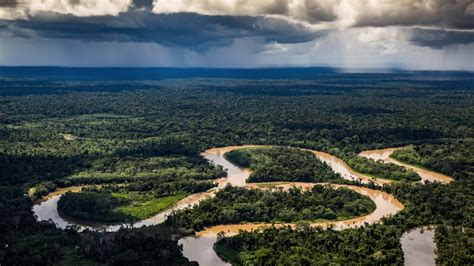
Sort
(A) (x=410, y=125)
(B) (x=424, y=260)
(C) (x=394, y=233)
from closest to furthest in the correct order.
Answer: (B) (x=424, y=260), (C) (x=394, y=233), (A) (x=410, y=125)

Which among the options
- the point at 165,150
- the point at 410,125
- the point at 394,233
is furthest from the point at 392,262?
the point at 410,125

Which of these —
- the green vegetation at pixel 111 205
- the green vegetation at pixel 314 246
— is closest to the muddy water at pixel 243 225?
the green vegetation at pixel 314 246

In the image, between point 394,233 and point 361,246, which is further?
point 394,233

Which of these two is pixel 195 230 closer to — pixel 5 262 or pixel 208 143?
pixel 5 262

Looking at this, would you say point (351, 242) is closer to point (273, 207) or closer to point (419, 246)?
point (419, 246)

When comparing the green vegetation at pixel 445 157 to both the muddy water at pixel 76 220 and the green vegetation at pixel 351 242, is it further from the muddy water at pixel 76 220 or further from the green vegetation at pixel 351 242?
the muddy water at pixel 76 220

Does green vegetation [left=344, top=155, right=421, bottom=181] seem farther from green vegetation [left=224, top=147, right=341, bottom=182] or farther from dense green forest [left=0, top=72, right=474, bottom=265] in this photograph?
green vegetation [left=224, top=147, right=341, bottom=182]
